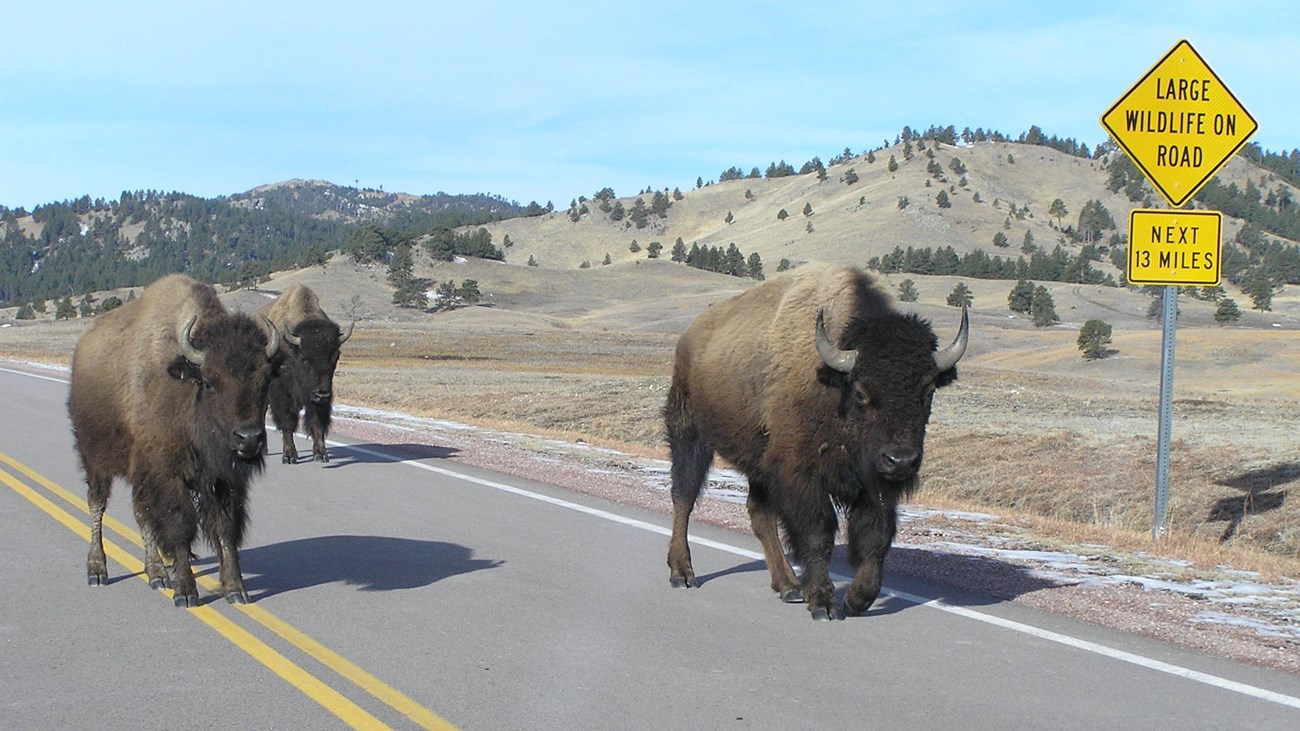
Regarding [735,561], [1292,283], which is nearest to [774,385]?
[735,561]

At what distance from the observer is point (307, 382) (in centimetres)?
1702

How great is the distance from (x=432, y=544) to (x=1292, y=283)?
152 metres

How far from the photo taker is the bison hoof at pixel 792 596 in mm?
8125

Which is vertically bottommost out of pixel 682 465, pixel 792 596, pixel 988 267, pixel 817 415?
pixel 792 596

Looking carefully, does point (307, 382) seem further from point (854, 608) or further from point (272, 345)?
point (854, 608)

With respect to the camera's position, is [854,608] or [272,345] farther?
[272,345]

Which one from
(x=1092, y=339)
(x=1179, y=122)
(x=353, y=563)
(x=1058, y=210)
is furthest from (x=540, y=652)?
(x=1058, y=210)

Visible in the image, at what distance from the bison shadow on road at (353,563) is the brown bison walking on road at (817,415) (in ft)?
5.86

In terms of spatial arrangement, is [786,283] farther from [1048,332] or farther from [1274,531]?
[1048,332]

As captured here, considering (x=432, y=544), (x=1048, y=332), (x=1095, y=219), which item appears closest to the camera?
(x=432, y=544)

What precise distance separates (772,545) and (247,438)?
3.40 metres

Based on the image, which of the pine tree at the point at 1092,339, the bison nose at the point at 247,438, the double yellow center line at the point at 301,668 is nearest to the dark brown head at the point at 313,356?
the double yellow center line at the point at 301,668

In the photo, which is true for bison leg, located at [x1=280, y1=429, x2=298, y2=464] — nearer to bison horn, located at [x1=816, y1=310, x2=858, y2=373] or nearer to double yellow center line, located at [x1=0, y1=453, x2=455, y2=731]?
double yellow center line, located at [x1=0, y1=453, x2=455, y2=731]

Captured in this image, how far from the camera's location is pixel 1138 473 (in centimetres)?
1636
